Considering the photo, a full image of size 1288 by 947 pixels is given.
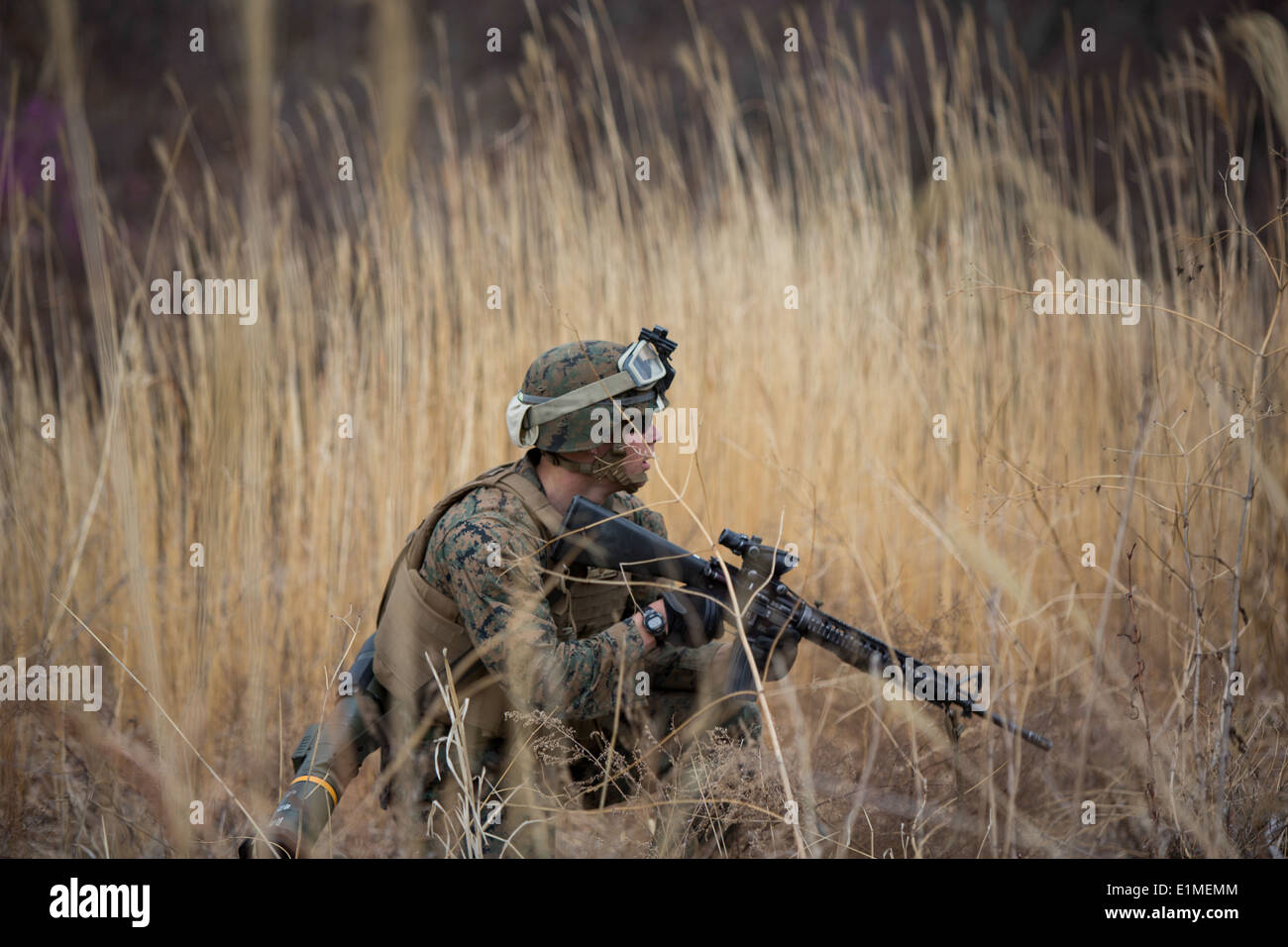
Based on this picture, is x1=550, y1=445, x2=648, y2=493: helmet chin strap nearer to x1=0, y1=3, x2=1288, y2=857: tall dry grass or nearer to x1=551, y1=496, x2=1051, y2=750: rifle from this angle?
x1=551, y1=496, x2=1051, y2=750: rifle

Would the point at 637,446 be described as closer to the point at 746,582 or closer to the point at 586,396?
the point at 586,396

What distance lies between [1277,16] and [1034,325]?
3.78 feet

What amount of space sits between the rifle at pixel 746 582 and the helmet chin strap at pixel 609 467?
142 mm

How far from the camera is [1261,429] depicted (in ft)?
10.0

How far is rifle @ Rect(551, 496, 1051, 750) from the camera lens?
231 centimetres

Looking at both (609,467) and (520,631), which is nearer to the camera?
(520,631)

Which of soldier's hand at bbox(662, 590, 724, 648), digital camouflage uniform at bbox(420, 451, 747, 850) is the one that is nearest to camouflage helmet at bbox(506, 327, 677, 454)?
digital camouflage uniform at bbox(420, 451, 747, 850)

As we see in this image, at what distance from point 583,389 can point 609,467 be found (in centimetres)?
19

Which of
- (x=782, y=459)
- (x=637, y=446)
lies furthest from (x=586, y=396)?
(x=782, y=459)

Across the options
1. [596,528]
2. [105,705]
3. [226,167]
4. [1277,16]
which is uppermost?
[226,167]

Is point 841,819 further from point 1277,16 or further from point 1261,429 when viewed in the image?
point 1277,16

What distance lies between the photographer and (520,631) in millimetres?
2197

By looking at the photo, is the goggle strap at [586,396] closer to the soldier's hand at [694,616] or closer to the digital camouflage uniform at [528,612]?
the digital camouflage uniform at [528,612]
